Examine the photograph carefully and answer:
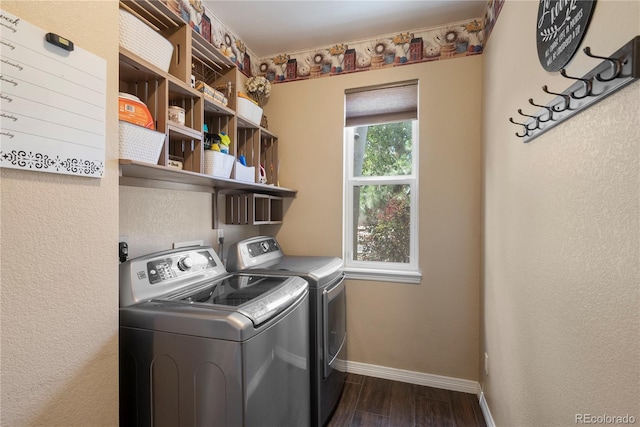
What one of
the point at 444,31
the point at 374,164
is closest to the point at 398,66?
the point at 444,31

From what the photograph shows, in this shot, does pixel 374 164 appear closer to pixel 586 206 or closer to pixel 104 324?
pixel 586 206

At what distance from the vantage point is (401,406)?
1.89 m

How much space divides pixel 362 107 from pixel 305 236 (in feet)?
3.85

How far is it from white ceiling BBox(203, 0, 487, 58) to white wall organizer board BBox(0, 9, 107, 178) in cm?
138

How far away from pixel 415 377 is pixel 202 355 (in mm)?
1790

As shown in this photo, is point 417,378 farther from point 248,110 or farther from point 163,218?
point 248,110

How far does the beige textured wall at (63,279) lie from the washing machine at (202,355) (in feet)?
0.38

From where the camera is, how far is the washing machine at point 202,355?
0.95m

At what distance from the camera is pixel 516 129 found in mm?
1293

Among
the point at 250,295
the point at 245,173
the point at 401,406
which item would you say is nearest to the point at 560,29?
the point at 250,295

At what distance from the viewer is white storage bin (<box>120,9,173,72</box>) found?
1.13m

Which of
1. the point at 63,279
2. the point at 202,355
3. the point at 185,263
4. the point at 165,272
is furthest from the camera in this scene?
the point at 185,263

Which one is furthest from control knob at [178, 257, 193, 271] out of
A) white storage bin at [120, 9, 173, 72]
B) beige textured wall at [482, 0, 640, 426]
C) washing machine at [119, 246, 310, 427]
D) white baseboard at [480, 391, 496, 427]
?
white baseboard at [480, 391, 496, 427]

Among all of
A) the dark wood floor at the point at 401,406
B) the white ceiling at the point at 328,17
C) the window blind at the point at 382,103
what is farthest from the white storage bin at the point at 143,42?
the dark wood floor at the point at 401,406
